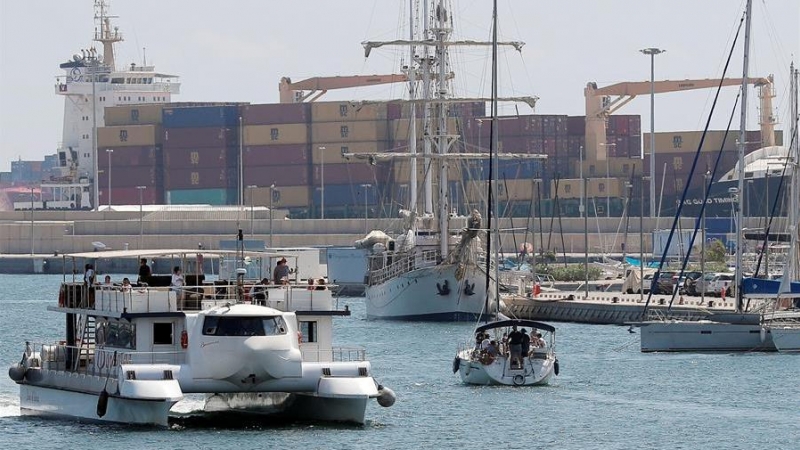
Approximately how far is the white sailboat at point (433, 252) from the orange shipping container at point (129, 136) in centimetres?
9379

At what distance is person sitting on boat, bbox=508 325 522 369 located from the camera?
2044 inches

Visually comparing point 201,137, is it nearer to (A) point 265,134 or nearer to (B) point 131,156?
(A) point 265,134

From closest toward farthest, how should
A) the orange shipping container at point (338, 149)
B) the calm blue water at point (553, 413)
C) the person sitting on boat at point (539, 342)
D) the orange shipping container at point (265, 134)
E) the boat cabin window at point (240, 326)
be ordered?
the boat cabin window at point (240, 326) < the calm blue water at point (553, 413) < the person sitting on boat at point (539, 342) < the orange shipping container at point (338, 149) < the orange shipping container at point (265, 134)

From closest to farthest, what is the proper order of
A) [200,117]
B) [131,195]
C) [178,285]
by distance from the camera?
[178,285] → [200,117] → [131,195]

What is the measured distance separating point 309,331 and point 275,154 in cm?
14034

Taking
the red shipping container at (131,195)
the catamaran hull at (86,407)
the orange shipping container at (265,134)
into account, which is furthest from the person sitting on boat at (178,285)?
the red shipping container at (131,195)

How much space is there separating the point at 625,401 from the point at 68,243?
4806 inches

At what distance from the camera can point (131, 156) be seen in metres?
192

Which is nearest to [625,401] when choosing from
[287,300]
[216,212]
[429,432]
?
[429,432]

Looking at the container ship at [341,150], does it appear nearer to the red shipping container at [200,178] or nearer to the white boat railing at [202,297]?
the red shipping container at [200,178]

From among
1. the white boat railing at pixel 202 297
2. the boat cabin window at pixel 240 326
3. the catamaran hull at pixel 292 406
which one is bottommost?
the catamaran hull at pixel 292 406

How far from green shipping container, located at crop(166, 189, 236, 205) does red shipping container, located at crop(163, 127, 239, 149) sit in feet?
14.2

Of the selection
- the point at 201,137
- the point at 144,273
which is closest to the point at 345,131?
the point at 201,137

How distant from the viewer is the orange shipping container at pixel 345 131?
597 ft
